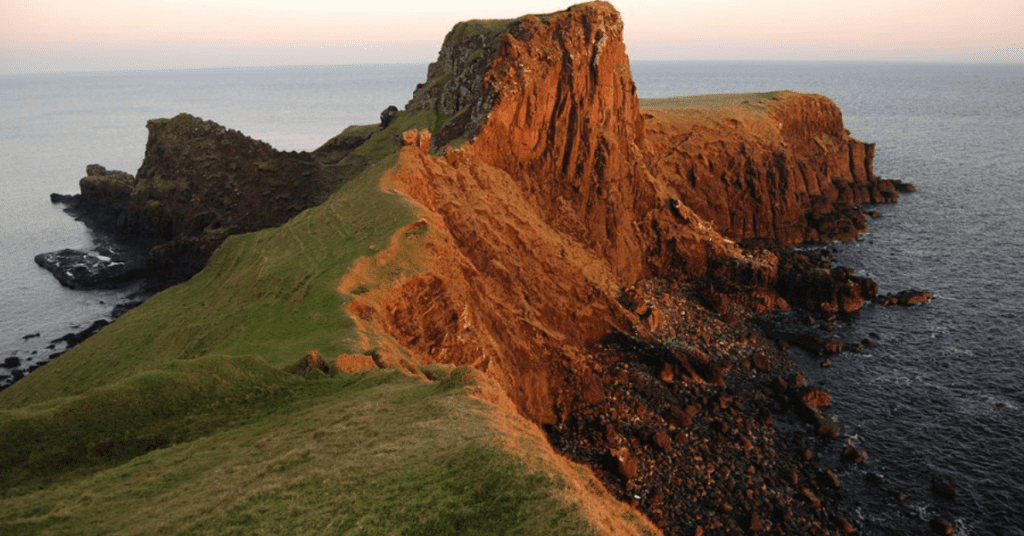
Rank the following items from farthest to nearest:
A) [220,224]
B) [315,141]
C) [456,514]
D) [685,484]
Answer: [315,141]
[220,224]
[685,484]
[456,514]

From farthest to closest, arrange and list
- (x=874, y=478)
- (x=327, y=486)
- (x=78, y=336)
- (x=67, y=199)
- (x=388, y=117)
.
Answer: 1. (x=67, y=199)
2. (x=388, y=117)
3. (x=78, y=336)
4. (x=874, y=478)
5. (x=327, y=486)

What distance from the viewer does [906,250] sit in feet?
237

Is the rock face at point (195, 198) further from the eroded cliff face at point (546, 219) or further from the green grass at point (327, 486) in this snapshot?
the green grass at point (327, 486)

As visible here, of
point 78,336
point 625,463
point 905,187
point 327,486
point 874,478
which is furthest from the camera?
point 905,187

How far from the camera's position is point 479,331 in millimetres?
37188

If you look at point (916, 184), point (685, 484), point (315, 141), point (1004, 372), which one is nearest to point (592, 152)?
point (685, 484)

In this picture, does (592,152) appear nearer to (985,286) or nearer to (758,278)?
(758,278)

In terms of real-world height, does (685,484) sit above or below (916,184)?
below

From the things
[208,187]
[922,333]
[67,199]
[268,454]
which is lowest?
[922,333]

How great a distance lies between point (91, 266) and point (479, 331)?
64.7 m

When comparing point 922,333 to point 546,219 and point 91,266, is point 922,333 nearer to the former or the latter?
point 546,219

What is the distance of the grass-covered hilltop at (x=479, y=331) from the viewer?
1648 centimetres

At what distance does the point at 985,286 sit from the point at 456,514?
227 ft

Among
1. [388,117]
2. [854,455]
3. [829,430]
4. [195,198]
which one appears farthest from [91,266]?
[854,455]
